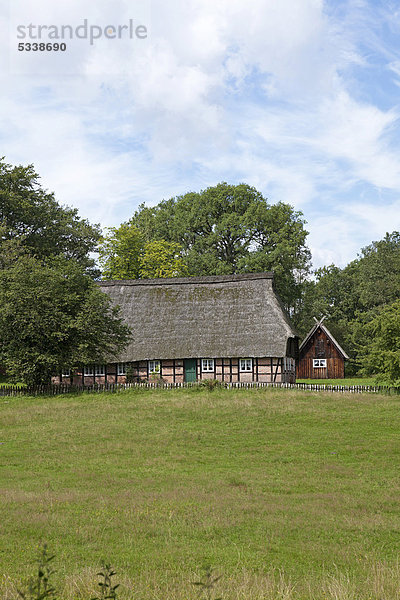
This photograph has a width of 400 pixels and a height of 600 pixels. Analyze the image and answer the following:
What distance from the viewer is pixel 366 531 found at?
12039 millimetres

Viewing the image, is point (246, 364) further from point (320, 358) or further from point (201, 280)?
point (320, 358)

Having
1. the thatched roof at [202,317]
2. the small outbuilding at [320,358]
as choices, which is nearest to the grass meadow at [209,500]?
the thatched roof at [202,317]

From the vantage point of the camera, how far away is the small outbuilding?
2282 inches

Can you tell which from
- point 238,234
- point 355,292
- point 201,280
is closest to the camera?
point 201,280

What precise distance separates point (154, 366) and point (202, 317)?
5267 millimetres

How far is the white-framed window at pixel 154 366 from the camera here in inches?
1726

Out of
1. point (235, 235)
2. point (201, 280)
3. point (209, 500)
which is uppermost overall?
point (235, 235)

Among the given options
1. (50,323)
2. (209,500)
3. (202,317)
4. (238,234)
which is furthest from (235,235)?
(209,500)

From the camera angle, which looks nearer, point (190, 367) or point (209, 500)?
point (209, 500)

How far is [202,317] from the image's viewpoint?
45250mm

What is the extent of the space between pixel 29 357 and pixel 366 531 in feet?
94.5

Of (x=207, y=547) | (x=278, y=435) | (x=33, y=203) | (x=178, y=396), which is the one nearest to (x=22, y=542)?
(x=207, y=547)

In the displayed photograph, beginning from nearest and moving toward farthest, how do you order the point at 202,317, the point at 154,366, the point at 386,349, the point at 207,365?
the point at 386,349 < the point at 207,365 < the point at 154,366 < the point at 202,317

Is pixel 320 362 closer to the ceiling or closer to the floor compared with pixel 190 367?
closer to the floor
